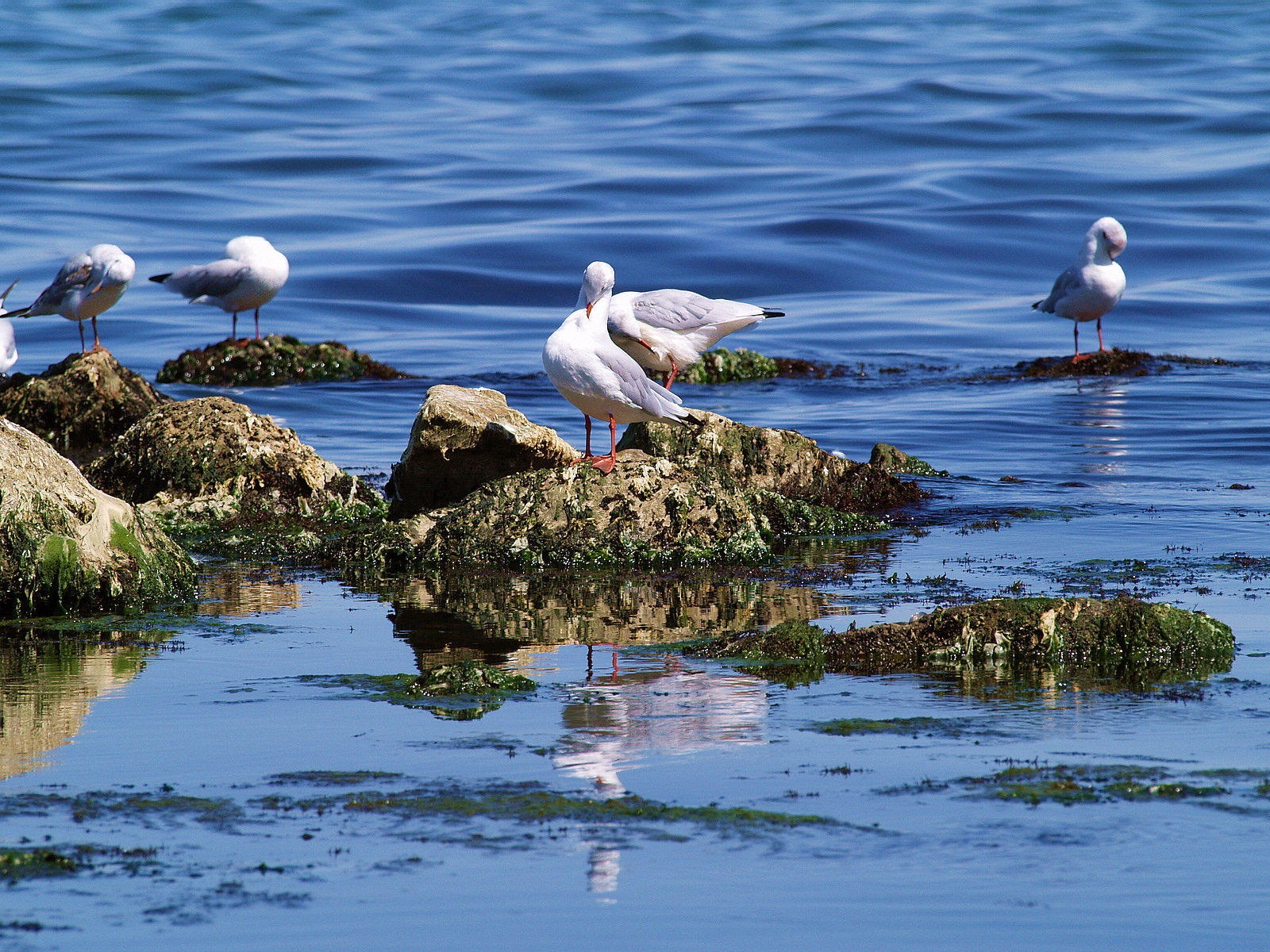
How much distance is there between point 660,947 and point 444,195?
87.0ft

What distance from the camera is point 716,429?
9102mm

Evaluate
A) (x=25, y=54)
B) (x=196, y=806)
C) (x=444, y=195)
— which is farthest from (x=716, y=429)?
(x=25, y=54)

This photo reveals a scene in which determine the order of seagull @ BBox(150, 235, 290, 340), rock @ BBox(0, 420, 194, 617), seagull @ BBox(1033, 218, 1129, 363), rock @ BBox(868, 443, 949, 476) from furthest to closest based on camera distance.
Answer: seagull @ BBox(1033, 218, 1129, 363), seagull @ BBox(150, 235, 290, 340), rock @ BBox(868, 443, 949, 476), rock @ BBox(0, 420, 194, 617)

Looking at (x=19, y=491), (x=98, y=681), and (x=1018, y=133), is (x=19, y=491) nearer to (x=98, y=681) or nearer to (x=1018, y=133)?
(x=98, y=681)

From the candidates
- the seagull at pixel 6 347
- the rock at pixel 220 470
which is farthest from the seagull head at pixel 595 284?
the seagull at pixel 6 347

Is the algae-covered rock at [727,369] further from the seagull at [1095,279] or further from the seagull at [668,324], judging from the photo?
the seagull at [668,324]

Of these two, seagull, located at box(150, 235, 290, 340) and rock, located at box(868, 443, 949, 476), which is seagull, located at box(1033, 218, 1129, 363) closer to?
rock, located at box(868, 443, 949, 476)

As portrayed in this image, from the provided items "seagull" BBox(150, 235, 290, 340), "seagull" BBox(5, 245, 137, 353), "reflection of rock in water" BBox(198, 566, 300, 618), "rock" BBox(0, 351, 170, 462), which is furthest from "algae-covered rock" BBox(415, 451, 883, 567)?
"seagull" BBox(150, 235, 290, 340)

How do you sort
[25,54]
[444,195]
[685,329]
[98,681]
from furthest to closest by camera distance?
[25,54], [444,195], [685,329], [98,681]

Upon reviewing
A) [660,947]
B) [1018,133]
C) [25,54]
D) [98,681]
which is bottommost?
[660,947]

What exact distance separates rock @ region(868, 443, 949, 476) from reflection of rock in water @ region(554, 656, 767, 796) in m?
4.85

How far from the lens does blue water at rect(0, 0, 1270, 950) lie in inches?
147

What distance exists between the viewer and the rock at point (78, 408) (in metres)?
11.4

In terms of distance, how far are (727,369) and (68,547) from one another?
10805 mm
